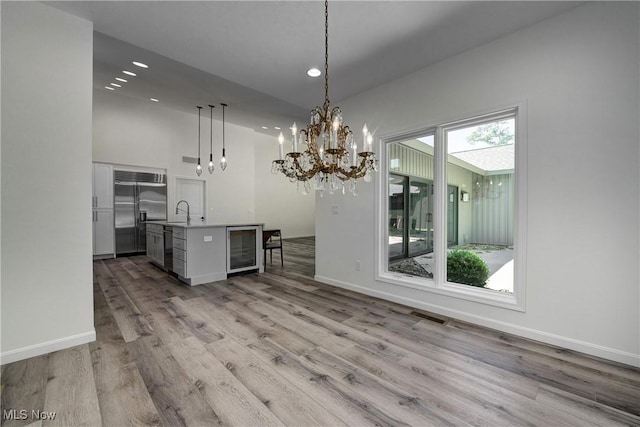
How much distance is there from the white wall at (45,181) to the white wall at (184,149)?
11.4ft

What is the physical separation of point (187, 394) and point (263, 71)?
3.50m

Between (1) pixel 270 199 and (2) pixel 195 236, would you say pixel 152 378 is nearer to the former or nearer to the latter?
(2) pixel 195 236

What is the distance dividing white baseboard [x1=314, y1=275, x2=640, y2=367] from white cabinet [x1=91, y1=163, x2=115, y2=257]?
6.21 metres

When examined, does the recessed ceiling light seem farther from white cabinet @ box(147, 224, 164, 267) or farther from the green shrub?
white cabinet @ box(147, 224, 164, 267)

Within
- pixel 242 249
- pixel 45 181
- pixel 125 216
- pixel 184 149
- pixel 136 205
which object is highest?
pixel 184 149

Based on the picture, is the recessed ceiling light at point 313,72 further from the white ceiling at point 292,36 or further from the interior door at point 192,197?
the interior door at point 192,197

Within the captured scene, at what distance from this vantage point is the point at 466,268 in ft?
10.5

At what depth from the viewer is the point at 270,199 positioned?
33.6ft

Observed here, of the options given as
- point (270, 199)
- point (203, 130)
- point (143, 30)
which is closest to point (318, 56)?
point (143, 30)

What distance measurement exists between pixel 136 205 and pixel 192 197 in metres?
1.34

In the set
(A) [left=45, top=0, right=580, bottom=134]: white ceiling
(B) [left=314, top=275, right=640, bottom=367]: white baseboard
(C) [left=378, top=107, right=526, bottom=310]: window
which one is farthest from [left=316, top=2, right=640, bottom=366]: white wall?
(A) [left=45, top=0, right=580, bottom=134]: white ceiling

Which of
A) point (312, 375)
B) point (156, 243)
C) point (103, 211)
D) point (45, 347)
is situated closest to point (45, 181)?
point (45, 347)

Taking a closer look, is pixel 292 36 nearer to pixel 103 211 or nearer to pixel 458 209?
pixel 458 209

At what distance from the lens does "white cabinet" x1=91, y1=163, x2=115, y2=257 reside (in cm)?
611
